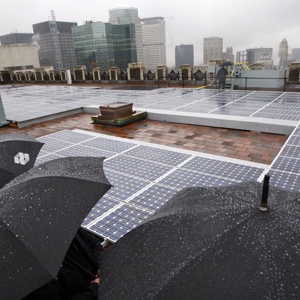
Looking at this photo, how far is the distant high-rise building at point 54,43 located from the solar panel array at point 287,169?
7396 inches

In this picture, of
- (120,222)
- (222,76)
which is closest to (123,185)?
(120,222)

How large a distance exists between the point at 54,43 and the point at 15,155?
199 meters

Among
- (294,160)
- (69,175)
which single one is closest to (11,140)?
(69,175)

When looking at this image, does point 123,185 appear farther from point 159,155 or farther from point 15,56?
point 15,56

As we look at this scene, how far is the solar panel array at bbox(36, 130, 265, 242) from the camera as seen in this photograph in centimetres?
432

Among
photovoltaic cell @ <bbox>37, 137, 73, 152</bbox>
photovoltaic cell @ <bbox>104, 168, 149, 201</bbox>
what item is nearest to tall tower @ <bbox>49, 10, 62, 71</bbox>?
photovoltaic cell @ <bbox>37, 137, 73, 152</bbox>

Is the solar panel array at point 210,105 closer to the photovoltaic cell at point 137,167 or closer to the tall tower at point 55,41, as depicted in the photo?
the photovoltaic cell at point 137,167

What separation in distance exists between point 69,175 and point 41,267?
106 cm

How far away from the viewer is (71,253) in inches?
122

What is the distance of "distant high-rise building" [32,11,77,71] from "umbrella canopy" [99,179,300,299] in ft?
627

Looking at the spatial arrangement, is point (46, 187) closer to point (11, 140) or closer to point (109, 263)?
point (109, 263)

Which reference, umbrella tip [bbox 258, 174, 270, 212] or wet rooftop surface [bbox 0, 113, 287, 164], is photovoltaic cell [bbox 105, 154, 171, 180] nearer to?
wet rooftop surface [bbox 0, 113, 287, 164]

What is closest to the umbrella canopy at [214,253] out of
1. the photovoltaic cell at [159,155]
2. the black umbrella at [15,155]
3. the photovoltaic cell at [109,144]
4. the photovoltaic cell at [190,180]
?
the black umbrella at [15,155]

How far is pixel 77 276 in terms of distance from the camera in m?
2.98
